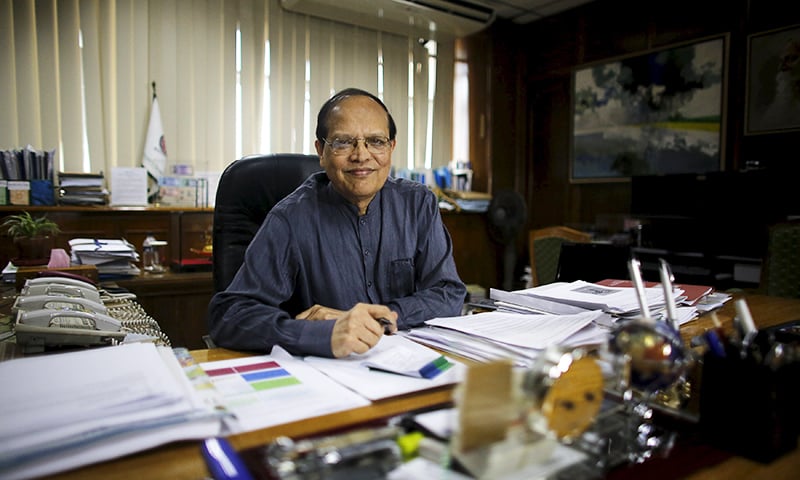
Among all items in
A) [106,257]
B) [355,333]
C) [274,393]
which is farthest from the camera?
[106,257]

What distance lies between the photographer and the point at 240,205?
1.62 meters

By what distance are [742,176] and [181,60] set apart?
158 inches

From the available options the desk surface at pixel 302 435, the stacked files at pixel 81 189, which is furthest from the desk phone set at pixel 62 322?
the stacked files at pixel 81 189

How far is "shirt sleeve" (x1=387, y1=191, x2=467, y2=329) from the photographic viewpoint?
49.9 inches

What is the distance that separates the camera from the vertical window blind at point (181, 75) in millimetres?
3406

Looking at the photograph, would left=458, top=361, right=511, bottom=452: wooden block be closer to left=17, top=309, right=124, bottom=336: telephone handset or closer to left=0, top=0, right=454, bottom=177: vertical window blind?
left=17, top=309, right=124, bottom=336: telephone handset

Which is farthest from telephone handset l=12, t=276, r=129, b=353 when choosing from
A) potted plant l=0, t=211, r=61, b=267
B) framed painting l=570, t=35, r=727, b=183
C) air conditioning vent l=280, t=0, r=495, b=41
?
framed painting l=570, t=35, r=727, b=183

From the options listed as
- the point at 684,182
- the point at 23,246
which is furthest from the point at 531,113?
the point at 23,246

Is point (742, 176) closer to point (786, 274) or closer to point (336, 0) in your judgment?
point (786, 274)

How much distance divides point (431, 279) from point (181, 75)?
127 inches

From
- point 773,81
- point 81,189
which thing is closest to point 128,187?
point 81,189

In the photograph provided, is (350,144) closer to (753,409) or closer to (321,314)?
(321,314)

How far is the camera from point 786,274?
2592 millimetres

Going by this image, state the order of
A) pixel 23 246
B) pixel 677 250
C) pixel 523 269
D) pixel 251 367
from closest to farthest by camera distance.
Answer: pixel 251 367 → pixel 23 246 → pixel 677 250 → pixel 523 269
